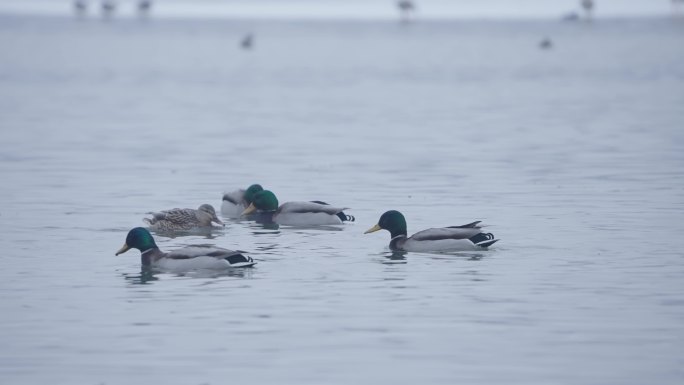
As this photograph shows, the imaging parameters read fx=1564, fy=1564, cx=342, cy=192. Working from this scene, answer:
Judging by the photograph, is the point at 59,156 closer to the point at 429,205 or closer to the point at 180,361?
the point at 429,205

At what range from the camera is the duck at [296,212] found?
65.7ft

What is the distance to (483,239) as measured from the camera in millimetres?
17609

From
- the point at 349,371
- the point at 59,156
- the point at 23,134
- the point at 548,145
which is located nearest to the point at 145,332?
the point at 349,371

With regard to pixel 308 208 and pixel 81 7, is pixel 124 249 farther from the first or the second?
pixel 81 7

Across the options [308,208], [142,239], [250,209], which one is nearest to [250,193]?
[250,209]

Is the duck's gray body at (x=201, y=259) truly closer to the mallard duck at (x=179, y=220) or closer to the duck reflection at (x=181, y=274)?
the duck reflection at (x=181, y=274)

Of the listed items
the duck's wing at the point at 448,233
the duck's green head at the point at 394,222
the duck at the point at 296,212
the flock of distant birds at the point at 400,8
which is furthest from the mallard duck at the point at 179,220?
the flock of distant birds at the point at 400,8

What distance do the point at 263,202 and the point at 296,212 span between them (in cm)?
88

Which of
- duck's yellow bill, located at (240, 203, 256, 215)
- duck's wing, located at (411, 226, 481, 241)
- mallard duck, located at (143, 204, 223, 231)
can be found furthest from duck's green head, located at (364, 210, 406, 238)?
duck's yellow bill, located at (240, 203, 256, 215)

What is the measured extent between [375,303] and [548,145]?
18.1m

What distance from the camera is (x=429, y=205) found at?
72.9 feet

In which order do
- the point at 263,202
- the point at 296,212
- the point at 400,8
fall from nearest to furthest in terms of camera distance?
the point at 296,212 → the point at 263,202 → the point at 400,8

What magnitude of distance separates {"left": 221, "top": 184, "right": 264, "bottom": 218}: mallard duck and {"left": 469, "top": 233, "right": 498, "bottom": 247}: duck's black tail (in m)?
4.62

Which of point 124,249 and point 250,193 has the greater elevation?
point 250,193
